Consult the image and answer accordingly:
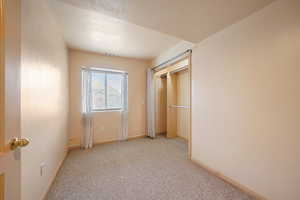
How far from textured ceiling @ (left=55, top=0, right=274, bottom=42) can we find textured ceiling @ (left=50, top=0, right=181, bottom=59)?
81 mm

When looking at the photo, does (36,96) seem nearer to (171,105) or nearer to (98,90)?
(98,90)

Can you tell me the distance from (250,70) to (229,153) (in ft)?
3.82

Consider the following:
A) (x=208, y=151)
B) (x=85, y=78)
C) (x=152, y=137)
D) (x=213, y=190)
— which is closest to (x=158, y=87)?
(x=152, y=137)

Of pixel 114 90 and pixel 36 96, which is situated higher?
pixel 114 90

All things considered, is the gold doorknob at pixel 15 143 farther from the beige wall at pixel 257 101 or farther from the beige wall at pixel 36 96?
the beige wall at pixel 257 101

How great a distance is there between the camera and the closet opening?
373 cm

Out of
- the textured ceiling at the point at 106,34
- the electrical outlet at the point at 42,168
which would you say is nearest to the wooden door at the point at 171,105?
the textured ceiling at the point at 106,34

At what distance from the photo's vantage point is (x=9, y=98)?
600mm

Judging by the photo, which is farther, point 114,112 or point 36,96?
point 114,112

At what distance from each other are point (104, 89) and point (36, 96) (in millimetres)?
2179

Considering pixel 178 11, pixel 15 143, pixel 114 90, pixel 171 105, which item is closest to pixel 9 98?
pixel 15 143

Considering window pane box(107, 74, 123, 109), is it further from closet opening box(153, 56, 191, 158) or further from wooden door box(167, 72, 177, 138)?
wooden door box(167, 72, 177, 138)

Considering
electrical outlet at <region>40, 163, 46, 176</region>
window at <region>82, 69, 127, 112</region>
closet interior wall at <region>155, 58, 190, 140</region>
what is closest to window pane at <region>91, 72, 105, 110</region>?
window at <region>82, 69, 127, 112</region>

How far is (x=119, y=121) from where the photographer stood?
3.53 meters
